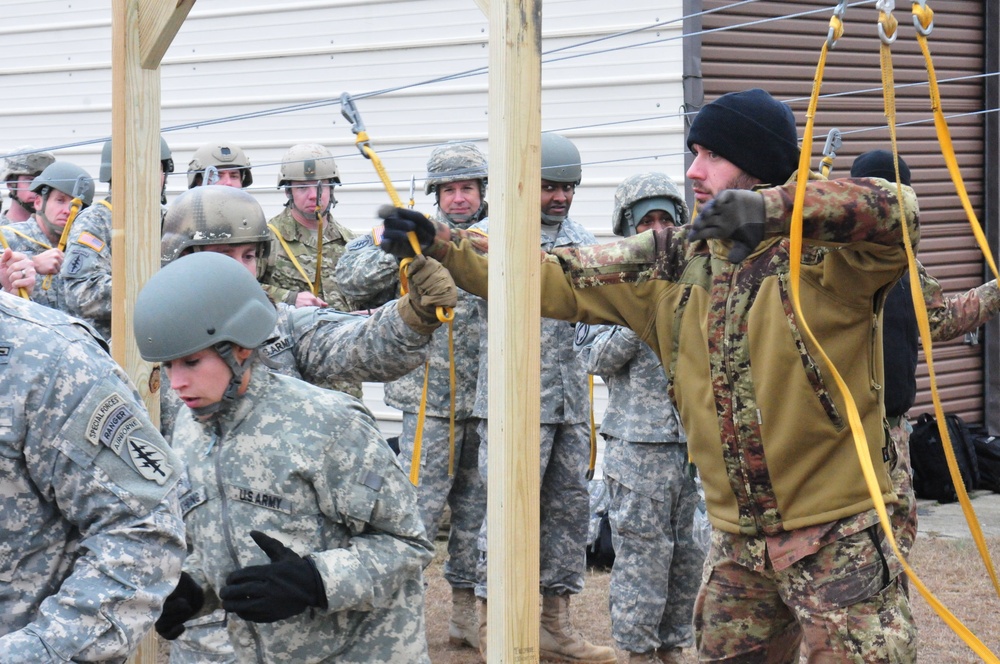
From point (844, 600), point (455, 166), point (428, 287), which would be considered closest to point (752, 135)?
point (428, 287)

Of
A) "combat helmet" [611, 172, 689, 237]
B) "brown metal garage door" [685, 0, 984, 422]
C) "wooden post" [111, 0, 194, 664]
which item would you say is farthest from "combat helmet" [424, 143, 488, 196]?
"brown metal garage door" [685, 0, 984, 422]

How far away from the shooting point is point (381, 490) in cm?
305

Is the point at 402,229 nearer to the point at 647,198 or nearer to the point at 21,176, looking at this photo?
the point at 647,198

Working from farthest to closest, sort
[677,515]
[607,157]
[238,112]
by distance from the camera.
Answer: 1. [238,112]
2. [607,157]
3. [677,515]

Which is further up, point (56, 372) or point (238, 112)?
point (238, 112)

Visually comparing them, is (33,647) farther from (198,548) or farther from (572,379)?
(572,379)

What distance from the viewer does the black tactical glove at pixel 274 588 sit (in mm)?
2859

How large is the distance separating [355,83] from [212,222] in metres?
5.41

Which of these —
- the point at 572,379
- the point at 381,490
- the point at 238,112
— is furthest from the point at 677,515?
the point at 238,112

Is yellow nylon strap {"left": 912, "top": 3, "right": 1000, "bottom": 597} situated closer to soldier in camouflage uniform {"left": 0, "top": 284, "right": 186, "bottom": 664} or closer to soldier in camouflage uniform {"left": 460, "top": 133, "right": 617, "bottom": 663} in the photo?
soldier in camouflage uniform {"left": 0, "top": 284, "right": 186, "bottom": 664}

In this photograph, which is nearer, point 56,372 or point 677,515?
point 56,372

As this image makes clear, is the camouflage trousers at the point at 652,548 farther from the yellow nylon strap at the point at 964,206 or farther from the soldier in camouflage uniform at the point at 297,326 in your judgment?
the yellow nylon strap at the point at 964,206

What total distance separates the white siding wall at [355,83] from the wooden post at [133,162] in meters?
4.30

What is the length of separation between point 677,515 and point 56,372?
3.61 meters
